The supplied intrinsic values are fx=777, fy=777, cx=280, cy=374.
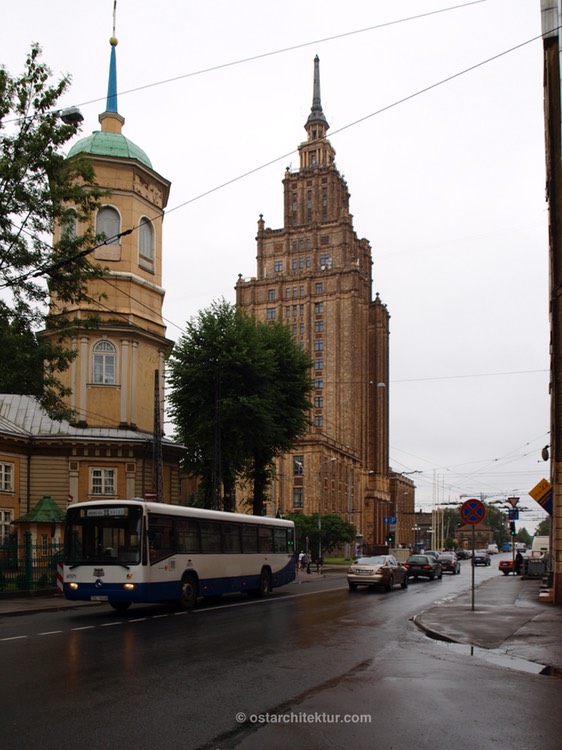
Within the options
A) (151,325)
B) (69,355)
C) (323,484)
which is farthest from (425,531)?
(69,355)

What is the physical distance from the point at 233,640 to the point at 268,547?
43.8 ft

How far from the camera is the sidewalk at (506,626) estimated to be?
43.1 ft

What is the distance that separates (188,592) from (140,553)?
2.90 m

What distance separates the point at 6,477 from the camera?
119ft

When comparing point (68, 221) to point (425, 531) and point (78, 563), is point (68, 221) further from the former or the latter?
point (425, 531)

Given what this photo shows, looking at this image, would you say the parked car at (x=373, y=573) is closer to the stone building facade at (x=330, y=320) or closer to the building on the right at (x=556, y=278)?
the building on the right at (x=556, y=278)

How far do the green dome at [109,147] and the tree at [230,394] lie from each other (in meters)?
9.33

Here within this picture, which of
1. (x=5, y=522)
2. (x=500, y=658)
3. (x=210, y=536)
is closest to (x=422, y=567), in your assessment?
(x=5, y=522)

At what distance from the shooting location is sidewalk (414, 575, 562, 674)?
13.1 m

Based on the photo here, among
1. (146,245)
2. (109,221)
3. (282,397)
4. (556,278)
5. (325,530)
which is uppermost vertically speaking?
(109,221)

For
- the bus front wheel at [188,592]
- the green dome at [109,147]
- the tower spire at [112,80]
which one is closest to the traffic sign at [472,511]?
the bus front wheel at [188,592]

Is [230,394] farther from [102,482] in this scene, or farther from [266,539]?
[266,539]

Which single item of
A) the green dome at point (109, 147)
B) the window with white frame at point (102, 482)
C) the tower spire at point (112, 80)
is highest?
the tower spire at point (112, 80)

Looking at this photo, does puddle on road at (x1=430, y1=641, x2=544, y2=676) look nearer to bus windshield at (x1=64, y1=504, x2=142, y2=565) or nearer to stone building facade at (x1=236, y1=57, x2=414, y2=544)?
bus windshield at (x1=64, y1=504, x2=142, y2=565)
